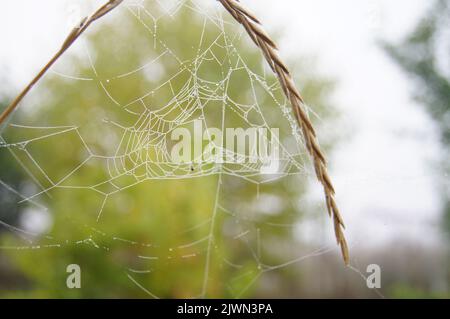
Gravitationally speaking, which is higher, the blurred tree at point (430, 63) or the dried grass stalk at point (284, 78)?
the blurred tree at point (430, 63)

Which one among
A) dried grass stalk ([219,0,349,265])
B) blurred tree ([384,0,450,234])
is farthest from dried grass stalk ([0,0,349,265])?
blurred tree ([384,0,450,234])

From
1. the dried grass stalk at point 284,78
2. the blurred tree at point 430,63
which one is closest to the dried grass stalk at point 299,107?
the dried grass stalk at point 284,78

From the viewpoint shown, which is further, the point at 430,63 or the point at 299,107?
the point at 430,63

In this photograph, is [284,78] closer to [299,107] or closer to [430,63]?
[299,107]

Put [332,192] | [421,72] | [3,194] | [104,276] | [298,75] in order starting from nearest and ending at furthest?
[332,192], [104,276], [421,72], [3,194], [298,75]

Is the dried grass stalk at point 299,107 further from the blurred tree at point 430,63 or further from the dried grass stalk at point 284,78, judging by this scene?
the blurred tree at point 430,63

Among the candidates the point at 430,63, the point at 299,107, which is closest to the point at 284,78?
the point at 299,107

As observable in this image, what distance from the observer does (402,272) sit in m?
4.29

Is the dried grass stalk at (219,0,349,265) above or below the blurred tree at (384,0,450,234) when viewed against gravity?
below

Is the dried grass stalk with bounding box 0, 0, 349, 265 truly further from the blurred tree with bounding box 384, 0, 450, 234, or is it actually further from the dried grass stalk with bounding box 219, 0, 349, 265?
the blurred tree with bounding box 384, 0, 450, 234

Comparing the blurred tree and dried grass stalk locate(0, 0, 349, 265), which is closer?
dried grass stalk locate(0, 0, 349, 265)
